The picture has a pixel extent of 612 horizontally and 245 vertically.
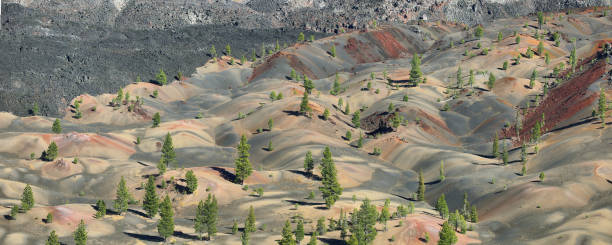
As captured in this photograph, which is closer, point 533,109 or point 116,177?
point 116,177

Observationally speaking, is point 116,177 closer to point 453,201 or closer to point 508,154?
point 453,201

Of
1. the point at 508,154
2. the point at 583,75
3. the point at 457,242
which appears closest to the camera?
the point at 457,242

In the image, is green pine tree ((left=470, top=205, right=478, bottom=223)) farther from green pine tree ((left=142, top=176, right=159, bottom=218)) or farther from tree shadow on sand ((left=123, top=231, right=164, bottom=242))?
green pine tree ((left=142, top=176, right=159, bottom=218))

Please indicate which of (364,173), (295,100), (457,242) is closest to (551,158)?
(364,173)

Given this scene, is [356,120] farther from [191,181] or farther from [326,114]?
[191,181]

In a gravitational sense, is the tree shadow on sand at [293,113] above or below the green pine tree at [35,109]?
above

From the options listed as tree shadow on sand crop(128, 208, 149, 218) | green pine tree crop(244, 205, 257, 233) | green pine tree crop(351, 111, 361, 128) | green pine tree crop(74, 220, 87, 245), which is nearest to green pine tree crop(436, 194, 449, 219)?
green pine tree crop(244, 205, 257, 233)

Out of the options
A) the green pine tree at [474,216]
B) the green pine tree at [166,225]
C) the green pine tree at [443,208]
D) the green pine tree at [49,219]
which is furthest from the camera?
the green pine tree at [474,216]

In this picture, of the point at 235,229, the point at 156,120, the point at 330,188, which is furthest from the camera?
the point at 156,120

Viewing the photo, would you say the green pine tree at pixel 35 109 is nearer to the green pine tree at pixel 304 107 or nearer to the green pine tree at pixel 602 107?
the green pine tree at pixel 304 107

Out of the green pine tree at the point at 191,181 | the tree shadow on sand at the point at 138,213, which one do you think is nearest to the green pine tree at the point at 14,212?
the tree shadow on sand at the point at 138,213

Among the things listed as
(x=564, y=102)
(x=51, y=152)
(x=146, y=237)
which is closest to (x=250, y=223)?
(x=146, y=237)
